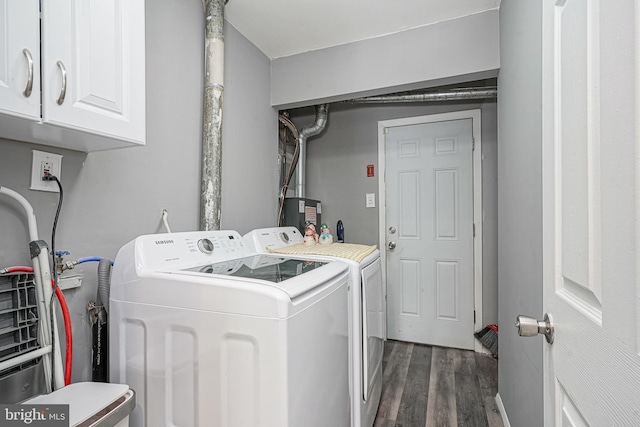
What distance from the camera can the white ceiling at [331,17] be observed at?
182 cm

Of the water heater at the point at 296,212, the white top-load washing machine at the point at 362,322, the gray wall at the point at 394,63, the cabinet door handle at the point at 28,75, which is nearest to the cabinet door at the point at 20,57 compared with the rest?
the cabinet door handle at the point at 28,75

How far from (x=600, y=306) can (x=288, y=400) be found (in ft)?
2.46

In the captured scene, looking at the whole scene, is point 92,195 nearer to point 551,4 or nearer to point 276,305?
point 276,305

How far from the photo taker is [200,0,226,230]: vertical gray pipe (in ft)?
5.56

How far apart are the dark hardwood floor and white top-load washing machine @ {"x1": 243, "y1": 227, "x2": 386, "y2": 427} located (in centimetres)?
21

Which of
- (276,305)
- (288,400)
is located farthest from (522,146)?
(288,400)

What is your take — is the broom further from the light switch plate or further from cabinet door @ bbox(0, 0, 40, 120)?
cabinet door @ bbox(0, 0, 40, 120)

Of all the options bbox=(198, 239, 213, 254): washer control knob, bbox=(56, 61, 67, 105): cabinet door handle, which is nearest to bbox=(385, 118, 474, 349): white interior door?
bbox=(198, 239, 213, 254): washer control knob

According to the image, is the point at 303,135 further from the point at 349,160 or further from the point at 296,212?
the point at 296,212

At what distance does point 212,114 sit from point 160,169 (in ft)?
1.40

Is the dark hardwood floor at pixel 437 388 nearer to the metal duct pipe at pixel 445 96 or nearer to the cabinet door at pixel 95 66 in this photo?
the cabinet door at pixel 95 66

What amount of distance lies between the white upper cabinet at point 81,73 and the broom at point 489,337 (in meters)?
2.87

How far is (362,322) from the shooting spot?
151 cm

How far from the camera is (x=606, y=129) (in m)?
0.45
